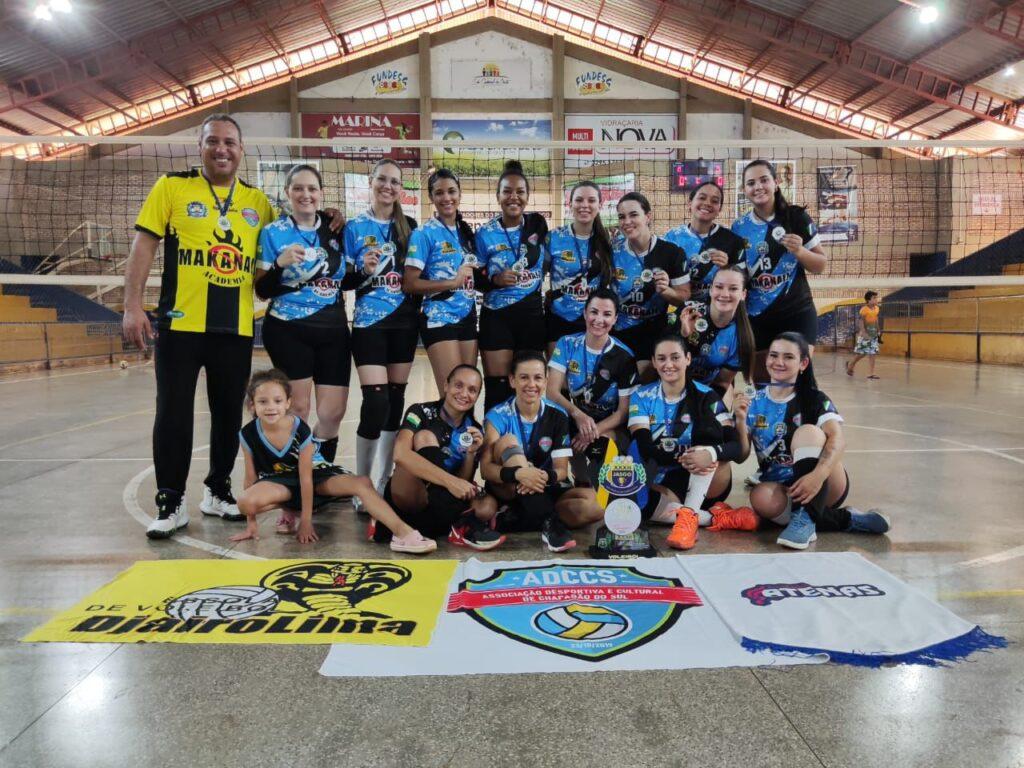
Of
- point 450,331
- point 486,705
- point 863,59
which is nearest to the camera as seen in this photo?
point 486,705

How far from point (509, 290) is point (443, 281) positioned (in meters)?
0.39

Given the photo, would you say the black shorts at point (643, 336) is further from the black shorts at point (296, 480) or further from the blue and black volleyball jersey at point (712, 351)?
the black shorts at point (296, 480)

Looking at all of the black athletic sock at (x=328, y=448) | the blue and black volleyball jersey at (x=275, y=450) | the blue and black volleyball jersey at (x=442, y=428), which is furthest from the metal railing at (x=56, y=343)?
the blue and black volleyball jersey at (x=442, y=428)

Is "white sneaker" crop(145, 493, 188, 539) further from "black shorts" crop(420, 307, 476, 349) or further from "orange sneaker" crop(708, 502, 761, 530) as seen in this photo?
"orange sneaker" crop(708, 502, 761, 530)

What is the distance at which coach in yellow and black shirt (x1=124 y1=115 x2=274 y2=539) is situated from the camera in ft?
10.4

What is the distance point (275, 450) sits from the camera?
321 centimetres

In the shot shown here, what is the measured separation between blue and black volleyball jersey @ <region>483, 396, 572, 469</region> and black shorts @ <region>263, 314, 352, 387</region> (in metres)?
0.88

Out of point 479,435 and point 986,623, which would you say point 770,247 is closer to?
point 479,435

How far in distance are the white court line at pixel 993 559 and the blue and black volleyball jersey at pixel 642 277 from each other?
6.08 ft

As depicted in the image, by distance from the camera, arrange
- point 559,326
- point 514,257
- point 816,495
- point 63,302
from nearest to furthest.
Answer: point 816,495 → point 514,257 → point 559,326 → point 63,302

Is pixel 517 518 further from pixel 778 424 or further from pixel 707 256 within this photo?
pixel 707 256

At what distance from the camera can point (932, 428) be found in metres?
6.05

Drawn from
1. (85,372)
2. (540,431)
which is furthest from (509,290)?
(85,372)

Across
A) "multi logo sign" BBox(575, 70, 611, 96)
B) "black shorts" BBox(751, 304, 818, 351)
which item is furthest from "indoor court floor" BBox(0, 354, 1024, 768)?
"multi logo sign" BBox(575, 70, 611, 96)
